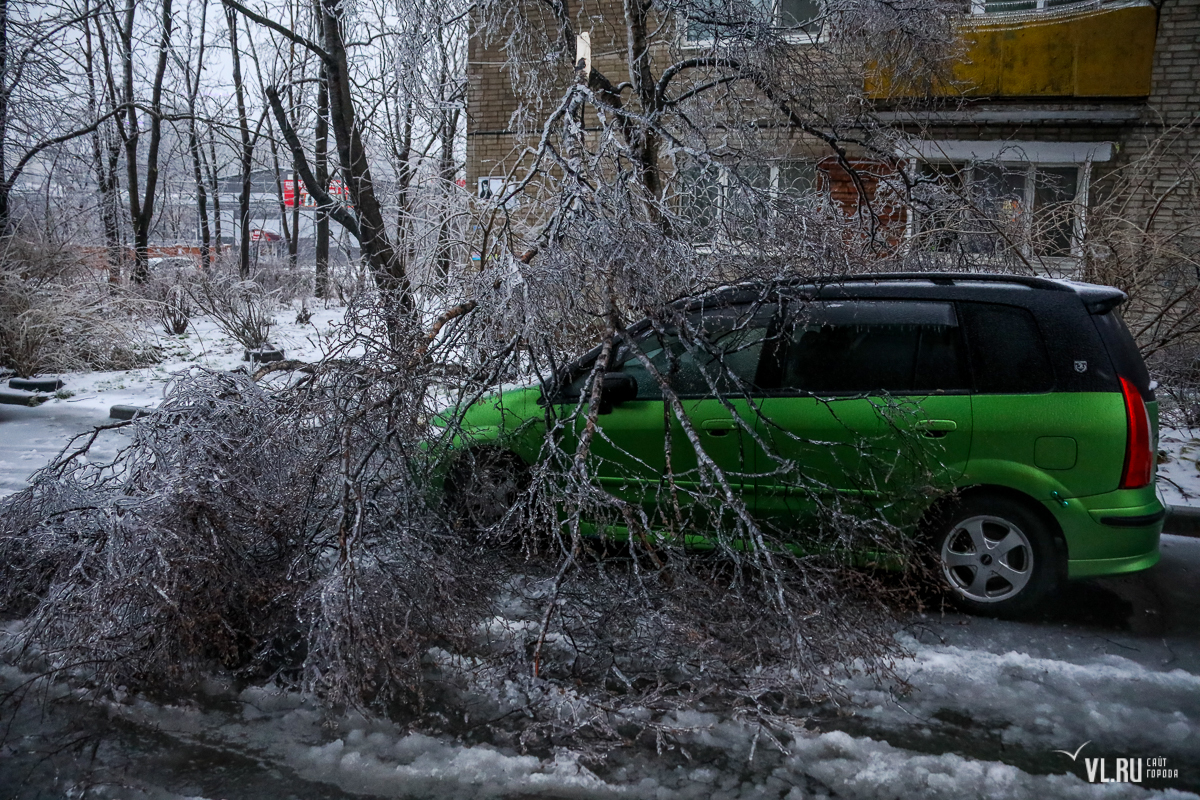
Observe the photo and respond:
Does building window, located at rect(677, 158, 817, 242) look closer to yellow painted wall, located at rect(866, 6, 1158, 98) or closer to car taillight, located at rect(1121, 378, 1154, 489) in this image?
car taillight, located at rect(1121, 378, 1154, 489)

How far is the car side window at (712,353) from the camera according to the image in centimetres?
469

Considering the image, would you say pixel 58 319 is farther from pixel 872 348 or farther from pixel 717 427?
pixel 872 348

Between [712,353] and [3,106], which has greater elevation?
[3,106]

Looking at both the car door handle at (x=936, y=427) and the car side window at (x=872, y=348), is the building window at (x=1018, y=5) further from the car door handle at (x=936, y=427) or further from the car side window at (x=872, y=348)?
the car door handle at (x=936, y=427)

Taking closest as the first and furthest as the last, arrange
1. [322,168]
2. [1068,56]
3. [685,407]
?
[685,407] → [1068,56] → [322,168]

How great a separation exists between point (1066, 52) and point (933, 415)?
29.7 ft

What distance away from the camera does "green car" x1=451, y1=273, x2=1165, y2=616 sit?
4348 mm

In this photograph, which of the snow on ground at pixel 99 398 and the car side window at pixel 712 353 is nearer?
the car side window at pixel 712 353

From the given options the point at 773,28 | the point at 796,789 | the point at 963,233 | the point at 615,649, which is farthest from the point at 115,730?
the point at 963,233

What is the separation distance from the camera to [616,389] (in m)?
4.93

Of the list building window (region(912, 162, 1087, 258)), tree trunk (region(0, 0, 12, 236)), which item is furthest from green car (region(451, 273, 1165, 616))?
tree trunk (region(0, 0, 12, 236))

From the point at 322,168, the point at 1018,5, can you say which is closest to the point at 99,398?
the point at 322,168

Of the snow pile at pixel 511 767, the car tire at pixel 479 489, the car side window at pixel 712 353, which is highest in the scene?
the car side window at pixel 712 353

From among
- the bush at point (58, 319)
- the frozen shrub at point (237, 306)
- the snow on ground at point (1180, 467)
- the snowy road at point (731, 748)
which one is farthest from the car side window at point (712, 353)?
the bush at point (58, 319)
